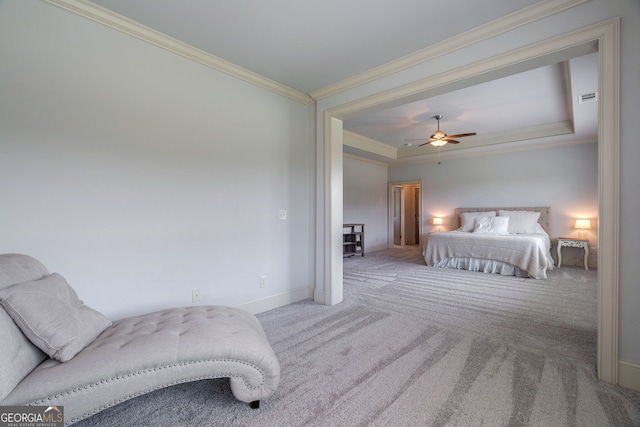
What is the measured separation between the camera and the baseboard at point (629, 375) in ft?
5.89

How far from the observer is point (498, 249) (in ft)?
17.1

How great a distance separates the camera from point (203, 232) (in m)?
2.80

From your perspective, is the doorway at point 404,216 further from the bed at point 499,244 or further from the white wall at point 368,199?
the bed at point 499,244

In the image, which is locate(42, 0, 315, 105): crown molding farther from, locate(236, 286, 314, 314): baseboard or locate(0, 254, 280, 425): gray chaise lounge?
locate(236, 286, 314, 314): baseboard

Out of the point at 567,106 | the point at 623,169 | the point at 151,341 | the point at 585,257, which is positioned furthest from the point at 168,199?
the point at 585,257

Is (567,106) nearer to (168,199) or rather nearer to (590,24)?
(590,24)

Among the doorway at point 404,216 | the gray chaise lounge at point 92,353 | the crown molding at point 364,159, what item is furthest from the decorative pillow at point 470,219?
the gray chaise lounge at point 92,353

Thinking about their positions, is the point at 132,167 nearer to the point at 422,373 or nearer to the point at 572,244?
the point at 422,373

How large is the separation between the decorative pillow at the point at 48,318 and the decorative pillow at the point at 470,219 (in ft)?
23.2

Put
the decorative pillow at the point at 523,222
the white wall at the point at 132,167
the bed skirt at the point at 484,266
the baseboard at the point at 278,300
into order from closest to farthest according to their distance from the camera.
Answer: the white wall at the point at 132,167, the baseboard at the point at 278,300, the bed skirt at the point at 484,266, the decorative pillow at the point at 523,222

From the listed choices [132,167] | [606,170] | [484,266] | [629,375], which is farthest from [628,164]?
[484,266]

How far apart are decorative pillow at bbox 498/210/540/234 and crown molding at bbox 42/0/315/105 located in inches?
219

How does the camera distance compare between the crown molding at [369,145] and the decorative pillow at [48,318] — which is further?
the crown molding at [369,145]

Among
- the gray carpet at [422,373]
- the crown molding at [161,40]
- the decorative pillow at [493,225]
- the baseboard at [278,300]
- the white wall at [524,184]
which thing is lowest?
the gray carpet at [422,373]
